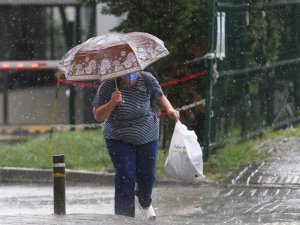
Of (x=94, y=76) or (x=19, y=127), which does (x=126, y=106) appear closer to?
(x=94, y=76)

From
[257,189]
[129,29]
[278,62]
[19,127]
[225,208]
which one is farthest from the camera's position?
[19,127]

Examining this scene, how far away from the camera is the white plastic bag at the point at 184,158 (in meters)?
10.2

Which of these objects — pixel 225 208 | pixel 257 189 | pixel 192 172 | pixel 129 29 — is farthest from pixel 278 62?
pixel 192 172

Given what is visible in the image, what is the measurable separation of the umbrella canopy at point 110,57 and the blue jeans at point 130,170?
2.33 feet

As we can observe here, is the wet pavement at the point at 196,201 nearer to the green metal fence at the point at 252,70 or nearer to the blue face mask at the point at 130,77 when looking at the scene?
the green metal fence at the point at 252,70

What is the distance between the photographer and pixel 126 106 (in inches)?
387

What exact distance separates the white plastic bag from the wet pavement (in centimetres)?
43

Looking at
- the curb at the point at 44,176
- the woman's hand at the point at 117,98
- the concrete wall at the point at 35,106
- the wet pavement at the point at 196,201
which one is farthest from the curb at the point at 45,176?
the concrete wall at the point at 35,106

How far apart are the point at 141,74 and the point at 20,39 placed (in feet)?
44.5

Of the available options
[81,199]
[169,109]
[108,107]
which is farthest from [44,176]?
[108,107]

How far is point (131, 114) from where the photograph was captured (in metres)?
9.84

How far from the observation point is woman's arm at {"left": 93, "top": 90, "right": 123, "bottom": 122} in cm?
952

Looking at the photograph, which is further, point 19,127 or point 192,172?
point 19,127

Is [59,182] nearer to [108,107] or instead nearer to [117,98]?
[108,107]
